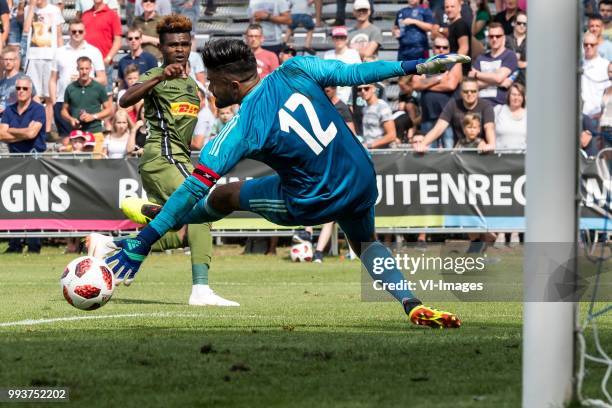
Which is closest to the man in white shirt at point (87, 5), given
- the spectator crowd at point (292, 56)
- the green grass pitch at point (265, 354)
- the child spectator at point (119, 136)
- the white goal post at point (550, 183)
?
the spectator crowd at point (292, 56)

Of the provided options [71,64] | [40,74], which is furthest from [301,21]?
[40,74]

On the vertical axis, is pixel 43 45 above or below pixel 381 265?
above

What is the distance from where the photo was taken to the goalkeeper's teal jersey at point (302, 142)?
8.23 meters

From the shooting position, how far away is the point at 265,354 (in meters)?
7.18

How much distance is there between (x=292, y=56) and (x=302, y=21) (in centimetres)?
665

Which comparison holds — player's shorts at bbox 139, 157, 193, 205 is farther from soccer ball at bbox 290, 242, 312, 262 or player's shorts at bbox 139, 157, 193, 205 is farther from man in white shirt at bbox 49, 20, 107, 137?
man in white shirt at bbox 49, 20, 107, 137

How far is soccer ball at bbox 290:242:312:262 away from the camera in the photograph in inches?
730

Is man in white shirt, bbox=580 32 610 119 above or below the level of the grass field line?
above

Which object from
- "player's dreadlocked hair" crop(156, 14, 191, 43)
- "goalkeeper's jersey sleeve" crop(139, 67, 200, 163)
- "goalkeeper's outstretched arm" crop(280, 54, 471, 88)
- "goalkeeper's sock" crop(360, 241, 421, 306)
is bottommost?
"goalkeeper's sock" crop(360, 241, 421, 306)

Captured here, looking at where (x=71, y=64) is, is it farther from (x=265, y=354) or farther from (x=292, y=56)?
(x=265, y=354)

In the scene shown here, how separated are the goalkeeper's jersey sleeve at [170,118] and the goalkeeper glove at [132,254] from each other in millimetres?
3494

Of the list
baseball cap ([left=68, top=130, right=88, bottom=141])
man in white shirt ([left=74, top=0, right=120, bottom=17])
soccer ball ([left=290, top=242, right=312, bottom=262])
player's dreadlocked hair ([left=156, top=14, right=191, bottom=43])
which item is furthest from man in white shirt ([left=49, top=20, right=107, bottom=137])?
player's dreadlocked hair ([left=156, top=14, right=191, bottom=43])

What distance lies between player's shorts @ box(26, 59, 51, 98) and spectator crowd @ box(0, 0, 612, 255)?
0.02 meters

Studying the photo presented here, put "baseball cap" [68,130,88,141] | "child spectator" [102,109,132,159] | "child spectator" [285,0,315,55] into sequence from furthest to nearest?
"child spectator" [285,0,315,55], "baseball cap" [68,130,88,141], "child spectator" [102,109,132,159]
